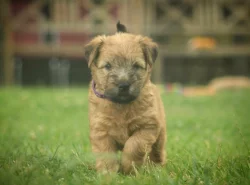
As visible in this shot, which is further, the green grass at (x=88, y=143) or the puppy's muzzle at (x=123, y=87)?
the puppy's muzzle at (x=123, y=87)

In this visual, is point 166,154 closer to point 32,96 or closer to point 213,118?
point 213,118

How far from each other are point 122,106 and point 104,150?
361mm

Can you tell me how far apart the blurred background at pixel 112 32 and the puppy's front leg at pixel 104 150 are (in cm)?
1010

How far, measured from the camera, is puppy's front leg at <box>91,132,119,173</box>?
9.50 ft

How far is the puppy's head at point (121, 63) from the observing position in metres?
2.97

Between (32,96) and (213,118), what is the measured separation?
172 inches

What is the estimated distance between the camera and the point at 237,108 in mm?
7430

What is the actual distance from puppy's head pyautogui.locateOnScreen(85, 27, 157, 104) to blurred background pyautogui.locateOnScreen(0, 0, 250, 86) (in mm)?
9579

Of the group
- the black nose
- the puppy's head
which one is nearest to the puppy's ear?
the puppy's head

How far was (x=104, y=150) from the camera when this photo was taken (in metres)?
2.93

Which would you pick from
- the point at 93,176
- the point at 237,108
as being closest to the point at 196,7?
the point at 237,108

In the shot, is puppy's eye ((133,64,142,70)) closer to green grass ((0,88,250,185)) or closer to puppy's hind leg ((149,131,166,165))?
puppy's hind leg ((149,131,166,165))

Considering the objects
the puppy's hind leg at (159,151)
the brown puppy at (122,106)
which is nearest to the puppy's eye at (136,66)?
the brown puppy at (122,106)

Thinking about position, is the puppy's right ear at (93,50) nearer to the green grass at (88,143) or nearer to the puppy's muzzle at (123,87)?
the puppy's muzzle at (123,87)
